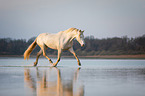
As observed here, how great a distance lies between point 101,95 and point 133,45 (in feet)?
164

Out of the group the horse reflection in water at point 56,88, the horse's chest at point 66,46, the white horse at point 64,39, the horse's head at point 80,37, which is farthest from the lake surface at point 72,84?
the horse's chest at point 66,46

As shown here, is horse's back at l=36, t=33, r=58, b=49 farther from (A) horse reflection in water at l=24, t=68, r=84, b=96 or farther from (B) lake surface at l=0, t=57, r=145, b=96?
(A) horse reflection in water at l=24, t=68, r=84, b=96

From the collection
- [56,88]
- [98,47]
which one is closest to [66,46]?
[56,88]

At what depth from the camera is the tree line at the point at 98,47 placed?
2052 inches

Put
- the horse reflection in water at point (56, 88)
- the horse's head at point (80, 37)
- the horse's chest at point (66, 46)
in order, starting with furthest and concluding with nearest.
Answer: the horse's chest at point (66, 46)
the horse's head at point (80, 37)
the horse reflection in water at point (56, 88)

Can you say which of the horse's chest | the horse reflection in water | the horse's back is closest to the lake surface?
the horse reflection in water

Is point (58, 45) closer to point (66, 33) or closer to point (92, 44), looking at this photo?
point (66, 33)

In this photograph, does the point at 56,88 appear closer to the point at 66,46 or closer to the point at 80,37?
the point at 80,37

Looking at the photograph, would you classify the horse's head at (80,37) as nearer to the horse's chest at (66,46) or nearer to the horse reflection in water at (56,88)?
the horse's chest at (66,46)

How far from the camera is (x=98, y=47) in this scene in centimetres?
5881

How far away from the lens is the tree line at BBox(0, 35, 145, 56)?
52.1m

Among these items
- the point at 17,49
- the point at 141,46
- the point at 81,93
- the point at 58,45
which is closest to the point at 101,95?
the point at 81,93

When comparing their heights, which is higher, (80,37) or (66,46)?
(80,37)

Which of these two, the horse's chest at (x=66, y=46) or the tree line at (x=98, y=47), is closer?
the horse's chest at (x=66, y=46)
